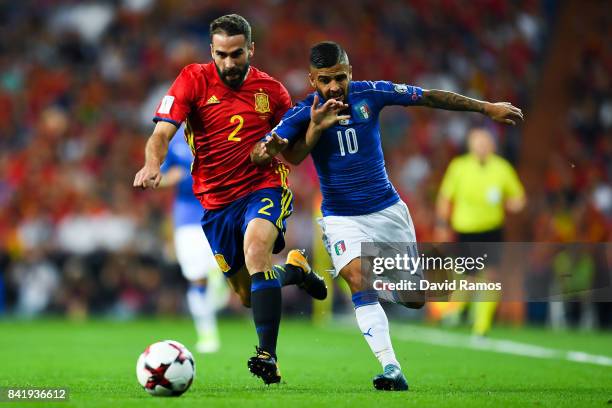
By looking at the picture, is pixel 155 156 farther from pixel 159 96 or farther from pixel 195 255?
pixel 159 96

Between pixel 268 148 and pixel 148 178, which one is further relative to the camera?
pixel 268 148

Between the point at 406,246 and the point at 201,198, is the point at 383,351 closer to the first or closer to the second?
the point at 406,246

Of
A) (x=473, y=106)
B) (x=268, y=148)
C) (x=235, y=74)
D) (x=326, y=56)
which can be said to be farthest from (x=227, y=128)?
(x=473, y=106)

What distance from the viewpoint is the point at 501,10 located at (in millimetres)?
20938

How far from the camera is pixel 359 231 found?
7.30 metres

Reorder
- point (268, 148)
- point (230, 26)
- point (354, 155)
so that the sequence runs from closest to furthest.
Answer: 1. point (268, 148)
2. point (230, 26)
3. point (354, 155)

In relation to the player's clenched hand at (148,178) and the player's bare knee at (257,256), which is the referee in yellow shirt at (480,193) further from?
A: the player's clenched hand at (148,178)

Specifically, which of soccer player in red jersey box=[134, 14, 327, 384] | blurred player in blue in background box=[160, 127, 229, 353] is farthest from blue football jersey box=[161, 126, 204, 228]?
soccer player in red jersey box=[134, 14, 327, 384]

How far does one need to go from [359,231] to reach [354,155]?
0.53 m

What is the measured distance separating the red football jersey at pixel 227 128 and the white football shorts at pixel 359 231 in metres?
0.54

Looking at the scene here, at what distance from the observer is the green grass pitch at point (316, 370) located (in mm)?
6363

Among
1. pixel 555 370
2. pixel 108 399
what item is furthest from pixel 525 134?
pixel 108 399

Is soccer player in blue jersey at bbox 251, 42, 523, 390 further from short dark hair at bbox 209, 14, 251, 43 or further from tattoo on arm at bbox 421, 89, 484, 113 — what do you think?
short dark hair at bbox 209, 14, 251, 43

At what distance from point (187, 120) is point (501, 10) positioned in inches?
573
